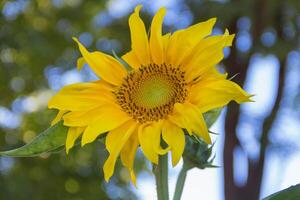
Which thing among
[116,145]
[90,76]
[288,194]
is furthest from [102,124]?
[90,76]

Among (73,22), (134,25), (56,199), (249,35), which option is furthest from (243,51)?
(134,25)

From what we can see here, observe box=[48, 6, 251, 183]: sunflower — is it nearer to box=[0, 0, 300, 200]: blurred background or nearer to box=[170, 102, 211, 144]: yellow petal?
box=[170, 102, 211, 144]: yellow petal

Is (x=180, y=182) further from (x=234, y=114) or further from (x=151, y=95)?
(x=234, y=114)

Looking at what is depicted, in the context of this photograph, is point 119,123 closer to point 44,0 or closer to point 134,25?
point 134,25

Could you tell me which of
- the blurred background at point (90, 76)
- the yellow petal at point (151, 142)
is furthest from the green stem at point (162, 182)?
the blurred background at point (90, 76)

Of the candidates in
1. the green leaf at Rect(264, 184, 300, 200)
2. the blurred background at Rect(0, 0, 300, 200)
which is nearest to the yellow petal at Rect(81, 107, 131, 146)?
the green leaf at Rect(264, 184, 300, 200)

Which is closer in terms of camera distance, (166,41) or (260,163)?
(166,41)
